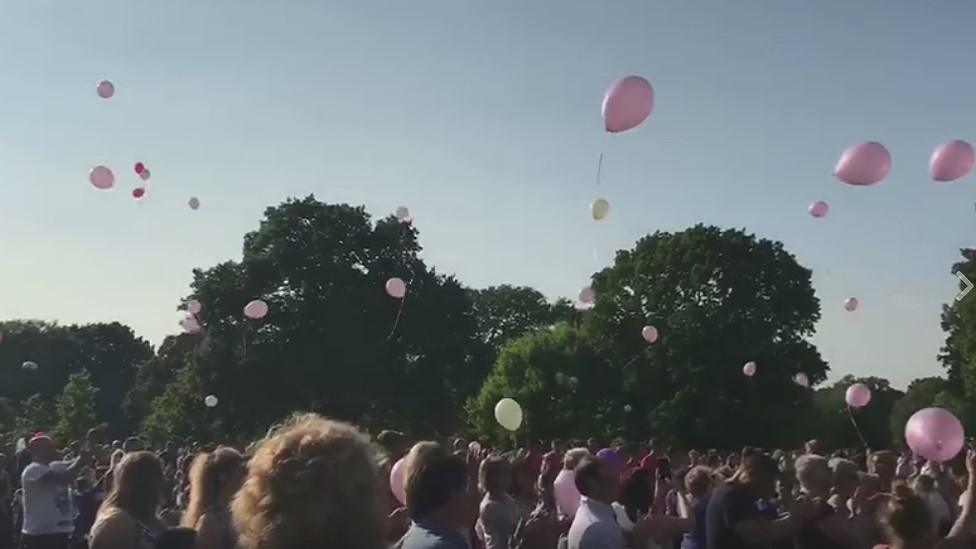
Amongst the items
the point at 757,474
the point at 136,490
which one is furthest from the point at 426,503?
the point at 757,474

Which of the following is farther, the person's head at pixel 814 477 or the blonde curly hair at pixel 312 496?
the person's head at pixel 814 477

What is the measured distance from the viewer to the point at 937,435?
1010 cm

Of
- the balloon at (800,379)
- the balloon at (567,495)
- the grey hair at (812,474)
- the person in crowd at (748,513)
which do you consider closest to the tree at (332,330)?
the balloon at (800,379)

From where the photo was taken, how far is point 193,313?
132ft

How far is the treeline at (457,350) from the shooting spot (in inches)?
1608

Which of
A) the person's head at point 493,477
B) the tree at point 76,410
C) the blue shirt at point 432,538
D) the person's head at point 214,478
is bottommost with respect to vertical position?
the blue shirt at point 432,538

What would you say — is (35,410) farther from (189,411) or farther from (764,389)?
(764,389)

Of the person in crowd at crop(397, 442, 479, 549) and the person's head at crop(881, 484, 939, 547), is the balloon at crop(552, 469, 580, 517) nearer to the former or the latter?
the person's head at crop(881, 484, 939, 547)

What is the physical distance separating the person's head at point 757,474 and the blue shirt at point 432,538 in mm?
2522

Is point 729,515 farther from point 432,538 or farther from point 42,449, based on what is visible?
point 42,449

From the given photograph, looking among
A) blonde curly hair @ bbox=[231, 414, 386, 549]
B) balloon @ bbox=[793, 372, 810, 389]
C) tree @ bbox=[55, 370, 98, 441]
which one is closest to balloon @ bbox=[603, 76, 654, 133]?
blonde curly hair @ bbox=[231, 414, 386, 549]

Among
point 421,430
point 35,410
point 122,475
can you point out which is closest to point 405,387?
Result: point 421,430

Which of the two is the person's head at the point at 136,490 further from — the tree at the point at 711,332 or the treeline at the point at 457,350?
the tree at the point at 711,332

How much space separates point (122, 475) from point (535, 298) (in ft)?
236
